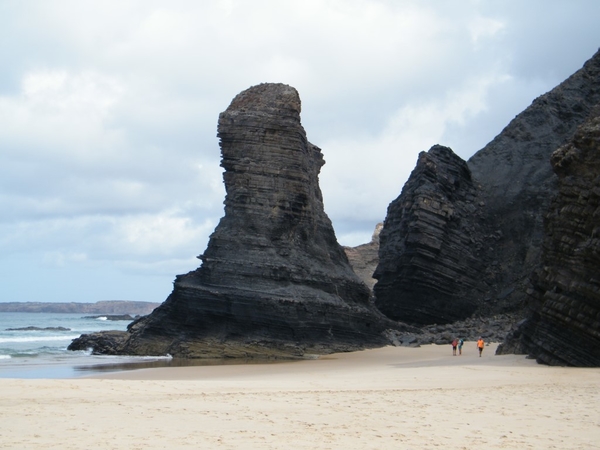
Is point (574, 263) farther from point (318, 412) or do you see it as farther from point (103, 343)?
point (103, 343)

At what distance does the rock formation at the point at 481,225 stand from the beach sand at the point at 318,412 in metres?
28.7

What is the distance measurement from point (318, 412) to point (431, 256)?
121ft

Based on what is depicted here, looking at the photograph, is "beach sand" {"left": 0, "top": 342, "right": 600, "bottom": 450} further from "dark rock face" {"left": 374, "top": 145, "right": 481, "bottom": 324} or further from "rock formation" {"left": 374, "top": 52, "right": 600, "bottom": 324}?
"rock formation" {"left": 374, "top": 52, "right": 600, "bottom": 324}

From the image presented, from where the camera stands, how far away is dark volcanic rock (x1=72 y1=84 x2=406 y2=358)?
31219mm

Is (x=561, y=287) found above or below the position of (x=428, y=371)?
above

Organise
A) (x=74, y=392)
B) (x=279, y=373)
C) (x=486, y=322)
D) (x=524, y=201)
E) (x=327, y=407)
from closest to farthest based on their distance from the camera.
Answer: (x=327, y=407)
(x=74, y=392)
(x=279, y=373)
(x=486, y=322)
(x=524, y=201)

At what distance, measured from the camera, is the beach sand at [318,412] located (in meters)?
10.4

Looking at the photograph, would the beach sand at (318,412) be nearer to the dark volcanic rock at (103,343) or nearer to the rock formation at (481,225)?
the dark volcanic rock at (103,343)

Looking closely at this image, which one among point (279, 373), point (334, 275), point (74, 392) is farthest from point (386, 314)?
point (74, 392)

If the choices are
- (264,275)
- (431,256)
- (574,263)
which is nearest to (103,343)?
(264,275)

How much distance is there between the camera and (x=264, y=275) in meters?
31.8

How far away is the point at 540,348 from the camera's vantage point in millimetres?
22344

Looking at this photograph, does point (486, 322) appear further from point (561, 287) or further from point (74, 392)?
point (74, 392)

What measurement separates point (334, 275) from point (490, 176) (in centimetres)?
2591
